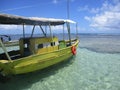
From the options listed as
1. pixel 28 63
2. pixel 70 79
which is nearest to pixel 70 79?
pixel 70 79

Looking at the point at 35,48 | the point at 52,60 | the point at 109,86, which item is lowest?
the point at 109,86

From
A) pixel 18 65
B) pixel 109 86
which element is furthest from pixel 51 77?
pixel 109 86

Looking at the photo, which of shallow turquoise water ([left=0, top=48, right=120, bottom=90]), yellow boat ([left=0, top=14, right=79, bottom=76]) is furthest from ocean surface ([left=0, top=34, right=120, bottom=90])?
yellow boat ([left=0, top=14, right=79, bottom=76])

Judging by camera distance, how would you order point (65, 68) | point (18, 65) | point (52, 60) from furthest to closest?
point (65, 68) → point (52, 60) → point (18, 65)

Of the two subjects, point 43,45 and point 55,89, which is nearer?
point 55,89

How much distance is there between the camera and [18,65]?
8.86 m

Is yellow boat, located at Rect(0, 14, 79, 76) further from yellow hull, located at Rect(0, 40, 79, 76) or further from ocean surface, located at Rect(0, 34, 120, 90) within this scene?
ocean surface, located at Rect(0, 34, 120, 90)

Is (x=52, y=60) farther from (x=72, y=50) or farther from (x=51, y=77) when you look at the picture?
(x=72, y=50)

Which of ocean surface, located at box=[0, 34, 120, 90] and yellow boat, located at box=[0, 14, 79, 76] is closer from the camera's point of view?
yellow boat, located at box=[0, 14, 79, 76]

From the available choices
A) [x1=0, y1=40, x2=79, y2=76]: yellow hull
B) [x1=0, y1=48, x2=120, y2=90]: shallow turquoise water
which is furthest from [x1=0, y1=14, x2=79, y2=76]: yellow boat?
[x1=0, y1=48, x2=120, y2=90]: shallow turquoise water

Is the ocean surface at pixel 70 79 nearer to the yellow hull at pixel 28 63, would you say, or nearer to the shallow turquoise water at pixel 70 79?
the shallow turquoise water at pixel 70 79

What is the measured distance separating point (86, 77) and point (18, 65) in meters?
4.06

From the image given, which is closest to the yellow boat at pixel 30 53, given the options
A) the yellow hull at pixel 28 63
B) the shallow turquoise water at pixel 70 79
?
the yellow hull at pixel 28 63

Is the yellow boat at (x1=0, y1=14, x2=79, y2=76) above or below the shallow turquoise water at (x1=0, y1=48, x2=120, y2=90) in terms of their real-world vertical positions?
above
